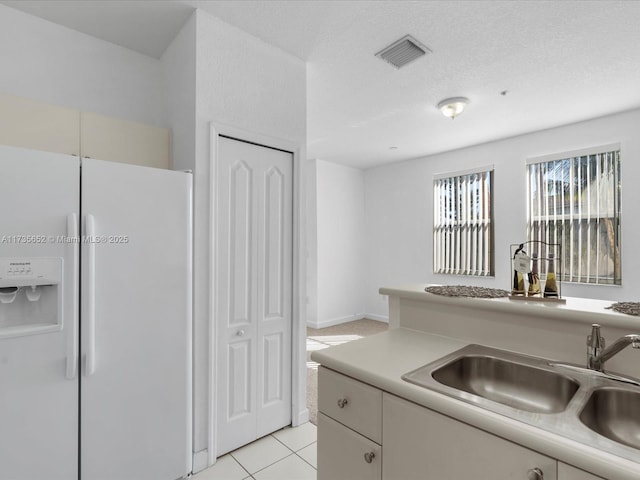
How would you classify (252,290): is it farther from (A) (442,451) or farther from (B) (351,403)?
(A) (442,451)

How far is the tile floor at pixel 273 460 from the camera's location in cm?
197

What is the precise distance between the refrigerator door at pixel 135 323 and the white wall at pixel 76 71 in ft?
3.21

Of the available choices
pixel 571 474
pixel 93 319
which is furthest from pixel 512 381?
pixel 93 319

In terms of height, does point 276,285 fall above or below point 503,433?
above

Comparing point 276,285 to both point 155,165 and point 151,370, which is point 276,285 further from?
point 155,165

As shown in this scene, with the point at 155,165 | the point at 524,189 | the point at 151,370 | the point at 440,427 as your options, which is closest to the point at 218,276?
the point at 151,370

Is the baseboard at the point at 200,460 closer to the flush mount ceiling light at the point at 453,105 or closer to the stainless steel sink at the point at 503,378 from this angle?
the stainless steel sink at the point at 503,378

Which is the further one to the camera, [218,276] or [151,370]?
[218,276]

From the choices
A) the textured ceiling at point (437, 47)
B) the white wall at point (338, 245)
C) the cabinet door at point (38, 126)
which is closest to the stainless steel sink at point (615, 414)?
the textured ceiling at point (437, 47)

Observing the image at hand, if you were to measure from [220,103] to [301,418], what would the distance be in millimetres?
2254

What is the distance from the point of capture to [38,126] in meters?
1.76

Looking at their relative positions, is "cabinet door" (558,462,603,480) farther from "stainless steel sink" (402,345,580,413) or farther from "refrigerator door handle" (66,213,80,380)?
"refrigerator door handle" (66,213,80,380)

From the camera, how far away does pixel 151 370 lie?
169cm

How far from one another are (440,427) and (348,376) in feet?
1.24
